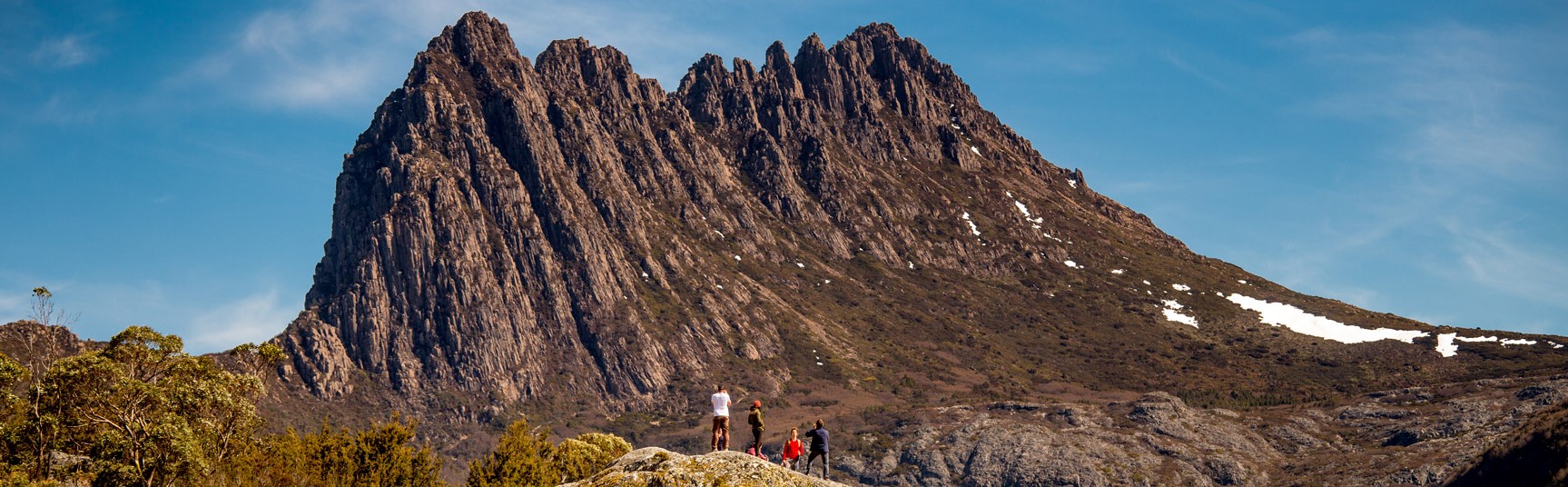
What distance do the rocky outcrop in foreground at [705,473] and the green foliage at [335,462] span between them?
47.2m

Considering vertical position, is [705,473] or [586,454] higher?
[586,454]

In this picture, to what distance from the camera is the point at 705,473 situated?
36156 mm

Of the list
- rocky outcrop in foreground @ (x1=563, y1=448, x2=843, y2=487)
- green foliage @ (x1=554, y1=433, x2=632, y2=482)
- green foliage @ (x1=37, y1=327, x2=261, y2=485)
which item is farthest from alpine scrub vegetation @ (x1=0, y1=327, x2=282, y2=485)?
rocky outcrop in foreground @ (x1=563, y1=448, x2=843, y2=487)

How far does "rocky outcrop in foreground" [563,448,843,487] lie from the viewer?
35.9 meters

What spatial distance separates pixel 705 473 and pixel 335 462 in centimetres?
5876

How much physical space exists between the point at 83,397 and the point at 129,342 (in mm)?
4139

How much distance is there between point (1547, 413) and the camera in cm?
13362

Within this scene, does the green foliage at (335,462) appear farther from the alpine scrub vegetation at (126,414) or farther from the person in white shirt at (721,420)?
the person in white shirt at (721,420)

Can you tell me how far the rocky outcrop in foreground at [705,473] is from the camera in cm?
3591

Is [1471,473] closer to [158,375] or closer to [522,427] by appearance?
[522,427]

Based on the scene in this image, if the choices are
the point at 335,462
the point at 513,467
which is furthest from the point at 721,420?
the point at 513,467

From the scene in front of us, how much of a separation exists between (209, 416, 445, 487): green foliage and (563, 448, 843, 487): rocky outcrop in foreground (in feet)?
155

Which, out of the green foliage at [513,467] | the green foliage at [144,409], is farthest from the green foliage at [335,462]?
the green foliage at [144,409]

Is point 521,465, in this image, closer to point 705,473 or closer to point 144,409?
point 144,409
